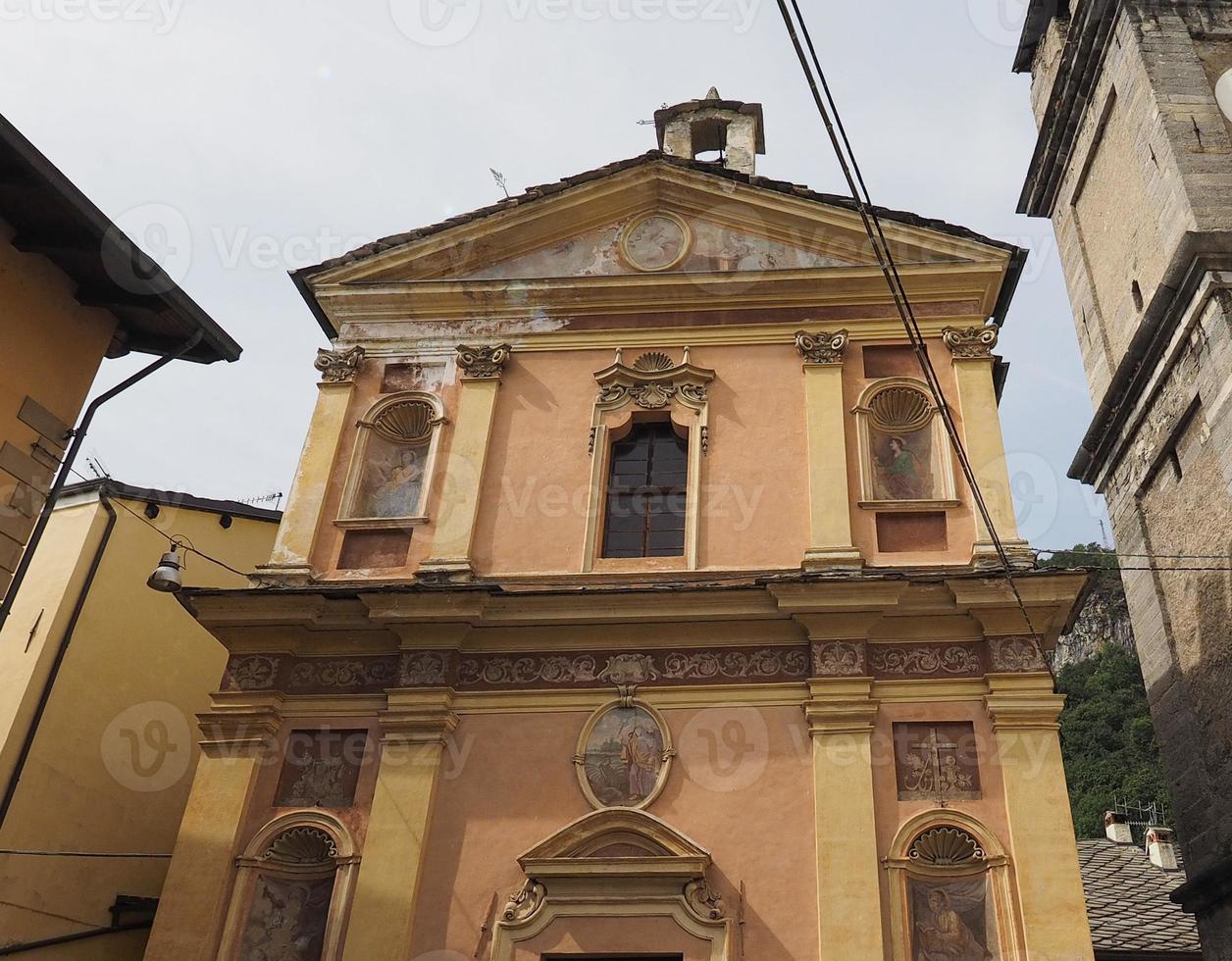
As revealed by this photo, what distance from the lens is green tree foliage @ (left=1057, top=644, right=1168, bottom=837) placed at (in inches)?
1264

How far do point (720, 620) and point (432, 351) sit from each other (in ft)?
14.9

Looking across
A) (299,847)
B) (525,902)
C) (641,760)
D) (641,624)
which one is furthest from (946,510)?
(299,847)

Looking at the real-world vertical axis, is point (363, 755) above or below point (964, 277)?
below

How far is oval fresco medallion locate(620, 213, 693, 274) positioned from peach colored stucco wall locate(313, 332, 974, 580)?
1.14m

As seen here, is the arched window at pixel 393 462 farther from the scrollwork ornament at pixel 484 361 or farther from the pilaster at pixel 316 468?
the scrollwork ornament at pixel 484 361

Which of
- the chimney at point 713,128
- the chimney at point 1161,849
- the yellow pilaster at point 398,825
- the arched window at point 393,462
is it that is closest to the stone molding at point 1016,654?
the yellow pilaster at point 398,825

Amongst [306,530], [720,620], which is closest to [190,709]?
[306,530]

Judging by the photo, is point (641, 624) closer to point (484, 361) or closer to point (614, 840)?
point (614, 840)

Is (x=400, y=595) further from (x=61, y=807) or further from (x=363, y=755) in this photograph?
(x=61, y=807)

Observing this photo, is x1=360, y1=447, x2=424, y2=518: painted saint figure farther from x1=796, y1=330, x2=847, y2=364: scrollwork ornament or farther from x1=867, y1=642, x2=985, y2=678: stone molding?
x1=867, y1=642, x2=985, y2=678: stone molding

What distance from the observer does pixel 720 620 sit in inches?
391

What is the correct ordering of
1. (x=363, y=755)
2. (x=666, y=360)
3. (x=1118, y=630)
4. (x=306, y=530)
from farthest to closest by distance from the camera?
(x=1118, y=630)
(x=666, y=360)
(x=306, y=530)
(x=363, y=755)

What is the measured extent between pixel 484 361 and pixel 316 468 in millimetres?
1995

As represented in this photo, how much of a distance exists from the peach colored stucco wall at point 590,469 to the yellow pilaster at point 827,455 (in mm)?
114
